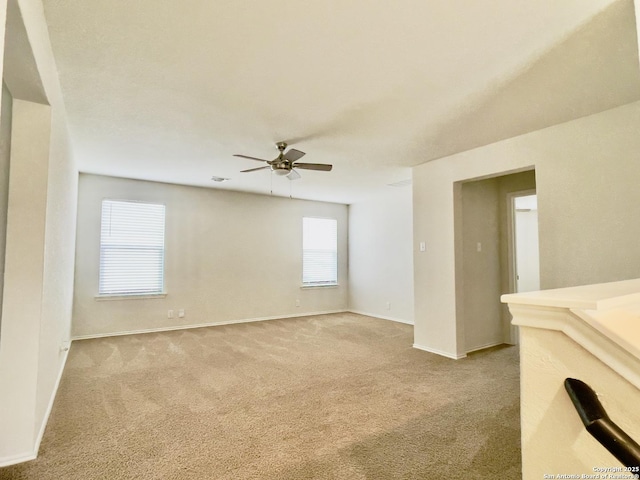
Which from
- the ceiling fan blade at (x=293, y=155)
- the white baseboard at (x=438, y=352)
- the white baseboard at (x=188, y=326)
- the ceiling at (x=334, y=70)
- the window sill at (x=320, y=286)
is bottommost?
the white baseboard at (x=188, y=326)

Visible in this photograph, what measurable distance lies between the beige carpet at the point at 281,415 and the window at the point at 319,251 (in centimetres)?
281

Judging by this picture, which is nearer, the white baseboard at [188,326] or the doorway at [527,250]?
the white baseboard at [188,326]

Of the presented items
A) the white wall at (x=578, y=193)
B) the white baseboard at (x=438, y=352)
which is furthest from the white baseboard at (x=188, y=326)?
the white wall at (x=578, y=193)

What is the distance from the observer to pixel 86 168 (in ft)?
15.2

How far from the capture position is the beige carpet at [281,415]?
186cm

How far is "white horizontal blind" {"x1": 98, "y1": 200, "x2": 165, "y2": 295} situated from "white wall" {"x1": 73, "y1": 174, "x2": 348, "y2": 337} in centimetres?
11

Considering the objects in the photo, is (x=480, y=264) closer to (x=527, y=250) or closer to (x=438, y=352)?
(x=438, y=352)

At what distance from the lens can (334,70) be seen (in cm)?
222

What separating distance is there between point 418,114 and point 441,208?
1.54 metres

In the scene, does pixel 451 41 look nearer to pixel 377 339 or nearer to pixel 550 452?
pixel 550 452

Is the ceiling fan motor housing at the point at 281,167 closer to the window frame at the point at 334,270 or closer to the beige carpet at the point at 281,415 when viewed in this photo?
the beige carpet at the point at 281,415

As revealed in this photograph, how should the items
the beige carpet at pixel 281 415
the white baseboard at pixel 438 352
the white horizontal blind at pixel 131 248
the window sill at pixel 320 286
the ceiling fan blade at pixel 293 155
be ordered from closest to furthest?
the beige carpet at pixel 281 415 → the ceiling fan blade at pixel 293 155 → the white baseboard at pixel 438 352 → the white horizontal blind at pixel 131 248 → the window sill at pixel 320 286

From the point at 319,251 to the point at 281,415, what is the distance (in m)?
4.84

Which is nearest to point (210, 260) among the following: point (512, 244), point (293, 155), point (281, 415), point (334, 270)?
point (334, 270)
